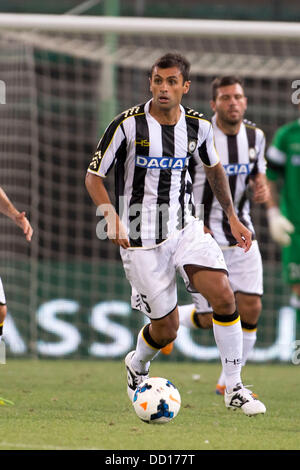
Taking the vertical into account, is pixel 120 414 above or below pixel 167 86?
below

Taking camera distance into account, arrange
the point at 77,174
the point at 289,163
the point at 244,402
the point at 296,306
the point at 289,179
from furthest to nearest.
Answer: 1. the point at 77,174
2. the point at 296,306
3. the point at 289,179
4. the point at 289,163
5. the point at 244,402

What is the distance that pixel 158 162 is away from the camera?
20.0 ft

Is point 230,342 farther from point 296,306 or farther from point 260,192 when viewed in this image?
point 296,306

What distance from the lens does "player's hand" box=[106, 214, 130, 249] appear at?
5.73 m

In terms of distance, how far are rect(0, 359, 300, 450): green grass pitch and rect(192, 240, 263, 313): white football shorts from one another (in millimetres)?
884

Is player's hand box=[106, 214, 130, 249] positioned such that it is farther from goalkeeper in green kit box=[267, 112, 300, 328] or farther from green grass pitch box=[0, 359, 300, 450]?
goalkeeper in green kit box=[267, 112, 300, 328]

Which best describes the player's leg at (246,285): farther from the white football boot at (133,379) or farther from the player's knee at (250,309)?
the white football boot at (133,379)

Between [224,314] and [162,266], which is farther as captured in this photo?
[162,266]

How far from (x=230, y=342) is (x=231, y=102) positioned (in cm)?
232

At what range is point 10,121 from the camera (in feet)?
37.3

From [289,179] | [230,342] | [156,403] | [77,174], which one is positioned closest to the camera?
[156,403]

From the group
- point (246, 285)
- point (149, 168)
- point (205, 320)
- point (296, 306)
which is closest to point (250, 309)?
point (246, 285)
